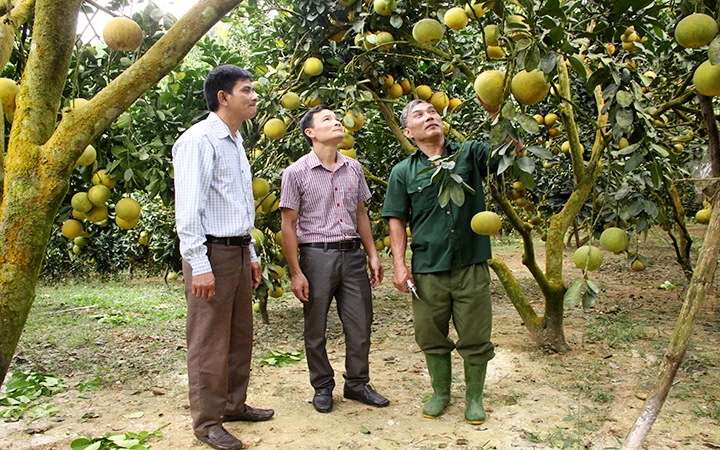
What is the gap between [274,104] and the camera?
3453 mm

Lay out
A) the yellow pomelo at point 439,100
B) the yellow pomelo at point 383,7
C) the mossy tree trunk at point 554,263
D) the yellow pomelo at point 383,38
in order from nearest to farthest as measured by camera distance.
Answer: the yellow pomelo at point 383,7
the yellow pomelo at point 383,38
the mossy tree trunk at point 554,263
the yellow pomelo at point 439,100

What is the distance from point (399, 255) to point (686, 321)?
60.0 inches

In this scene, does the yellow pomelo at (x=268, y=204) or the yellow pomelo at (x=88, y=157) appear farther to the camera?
the yellow pomelo at (x=268, y=204)

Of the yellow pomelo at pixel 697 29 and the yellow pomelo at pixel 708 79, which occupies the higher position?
the yellow pomelo at pixel 697 29

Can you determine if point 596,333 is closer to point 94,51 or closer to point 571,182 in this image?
point 571,182

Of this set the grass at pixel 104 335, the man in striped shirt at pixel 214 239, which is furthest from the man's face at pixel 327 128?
the grass at pixel 104 335

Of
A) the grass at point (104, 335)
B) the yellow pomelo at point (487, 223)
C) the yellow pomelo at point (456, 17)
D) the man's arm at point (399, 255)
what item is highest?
the yellow pomelo at point (456, 17)

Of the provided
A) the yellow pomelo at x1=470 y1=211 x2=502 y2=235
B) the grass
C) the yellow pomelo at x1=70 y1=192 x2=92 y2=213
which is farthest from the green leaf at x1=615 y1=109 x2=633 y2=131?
the grass

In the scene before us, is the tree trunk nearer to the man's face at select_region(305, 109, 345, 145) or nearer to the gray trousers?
the gray trousers

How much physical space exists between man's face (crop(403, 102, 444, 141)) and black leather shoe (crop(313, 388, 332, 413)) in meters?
1.35

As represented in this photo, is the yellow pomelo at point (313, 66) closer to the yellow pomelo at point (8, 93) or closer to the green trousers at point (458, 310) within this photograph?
the green trousers at point (458, 310)

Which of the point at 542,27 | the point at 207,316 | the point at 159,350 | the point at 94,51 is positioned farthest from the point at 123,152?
the point at 542,27

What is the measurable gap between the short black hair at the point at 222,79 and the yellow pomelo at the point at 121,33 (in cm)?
33

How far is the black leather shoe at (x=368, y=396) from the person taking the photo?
2.93 meters
